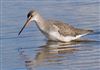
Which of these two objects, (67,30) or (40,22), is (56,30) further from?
(40,22)

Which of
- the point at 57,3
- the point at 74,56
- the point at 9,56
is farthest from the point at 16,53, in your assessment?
the point at 57,3

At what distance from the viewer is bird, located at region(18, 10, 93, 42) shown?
1427 centimetres

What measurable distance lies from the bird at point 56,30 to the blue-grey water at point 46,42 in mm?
196

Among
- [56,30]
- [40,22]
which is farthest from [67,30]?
[40,22]

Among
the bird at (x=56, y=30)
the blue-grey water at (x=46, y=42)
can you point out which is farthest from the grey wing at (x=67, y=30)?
the blue-grey water at (x=46, y=42)

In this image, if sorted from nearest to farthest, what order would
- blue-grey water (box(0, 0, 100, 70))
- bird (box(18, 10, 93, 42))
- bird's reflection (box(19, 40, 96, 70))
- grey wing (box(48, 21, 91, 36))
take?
blue-grey water (box(0, 0, 100, 70)) < bird's reflection (box(19, 40, 96, 70)) < bird (box(18, 10, 93, 42)) < grey wing (box(48, 21, 91, 36))

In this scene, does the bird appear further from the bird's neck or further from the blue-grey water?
the blue-grey water

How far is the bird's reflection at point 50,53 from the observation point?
1185cm

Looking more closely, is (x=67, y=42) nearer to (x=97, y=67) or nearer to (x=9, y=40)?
(x=9, y=40)

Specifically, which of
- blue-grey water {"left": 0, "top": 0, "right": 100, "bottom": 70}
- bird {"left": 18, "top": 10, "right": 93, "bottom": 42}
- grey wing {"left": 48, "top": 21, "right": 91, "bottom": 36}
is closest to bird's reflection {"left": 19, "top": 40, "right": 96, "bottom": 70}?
blue-grey water {"left": 0, "top": 0, "right": 100, "bottom": 70}

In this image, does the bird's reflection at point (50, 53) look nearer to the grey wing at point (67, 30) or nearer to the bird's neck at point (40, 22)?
the grey wing at point (67, 30)

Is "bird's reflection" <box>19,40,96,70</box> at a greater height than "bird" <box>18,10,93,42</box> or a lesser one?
lesser

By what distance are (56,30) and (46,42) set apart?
0.50 meters

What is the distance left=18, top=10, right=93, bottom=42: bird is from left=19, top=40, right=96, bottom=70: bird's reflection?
0.68ft
